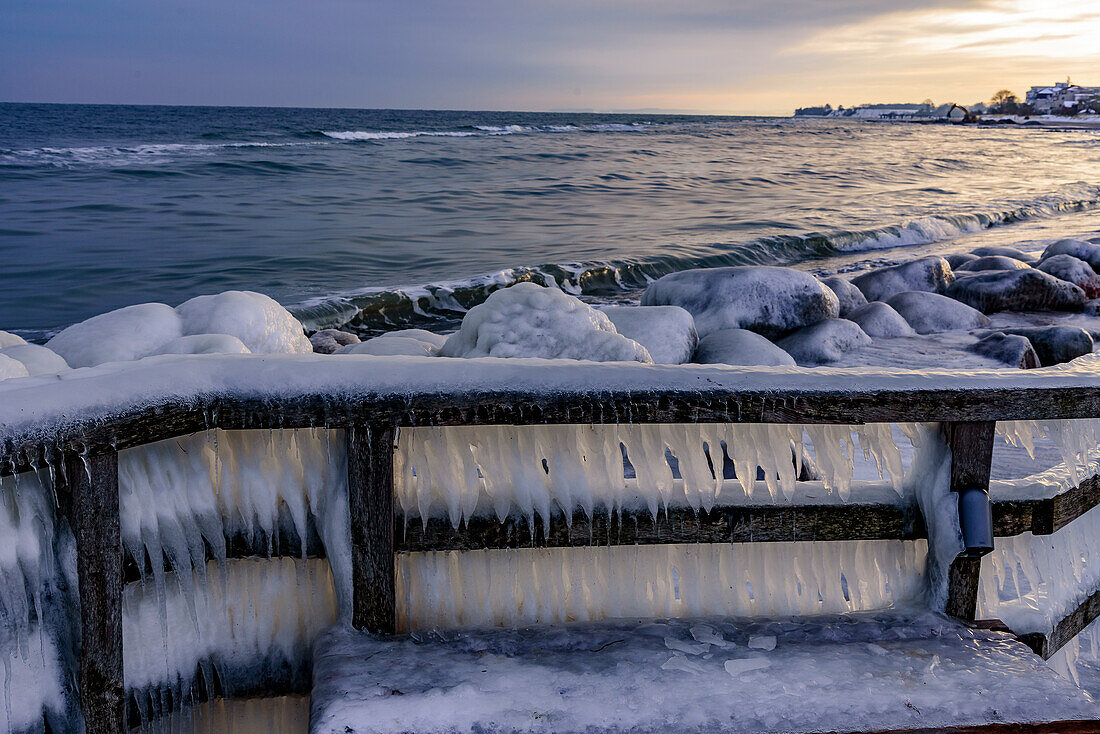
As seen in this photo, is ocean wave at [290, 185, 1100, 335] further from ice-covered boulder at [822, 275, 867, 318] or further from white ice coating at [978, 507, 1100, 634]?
white ice coating at [978, 507, 1100, 634]

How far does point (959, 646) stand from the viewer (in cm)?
209

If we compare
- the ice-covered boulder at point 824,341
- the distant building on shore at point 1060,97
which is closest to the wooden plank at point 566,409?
the ice-covered boulder at point 824,341

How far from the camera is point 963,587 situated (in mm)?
2232

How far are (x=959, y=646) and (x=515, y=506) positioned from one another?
4.26ft

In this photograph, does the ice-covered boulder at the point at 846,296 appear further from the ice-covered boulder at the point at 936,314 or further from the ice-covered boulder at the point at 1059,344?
the ice-covered boulder at the point at 1059,344

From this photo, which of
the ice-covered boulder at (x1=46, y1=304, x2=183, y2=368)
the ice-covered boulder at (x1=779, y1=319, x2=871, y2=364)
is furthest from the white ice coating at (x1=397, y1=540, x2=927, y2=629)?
the ice-covered boulder at (x1=779, y1=319, x2=871, y2=364)

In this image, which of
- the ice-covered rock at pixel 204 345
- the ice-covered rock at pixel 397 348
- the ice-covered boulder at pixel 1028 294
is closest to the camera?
the ice-covered rock at pixel 204 345

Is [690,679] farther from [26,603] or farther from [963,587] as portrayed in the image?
[26,603]

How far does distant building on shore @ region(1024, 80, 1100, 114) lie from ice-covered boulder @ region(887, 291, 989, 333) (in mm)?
136857

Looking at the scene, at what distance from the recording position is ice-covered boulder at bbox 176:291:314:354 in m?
5.02

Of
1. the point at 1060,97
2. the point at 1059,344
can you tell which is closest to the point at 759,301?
the point at 1059,344

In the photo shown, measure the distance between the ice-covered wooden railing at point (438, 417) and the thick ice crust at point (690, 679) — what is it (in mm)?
213

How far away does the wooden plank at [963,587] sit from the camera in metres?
2.21

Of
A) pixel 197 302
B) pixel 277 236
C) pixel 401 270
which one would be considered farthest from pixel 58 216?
pixel 197 302
